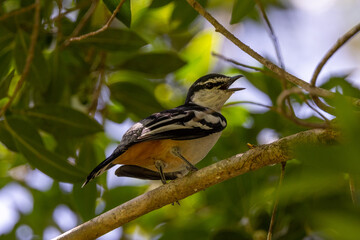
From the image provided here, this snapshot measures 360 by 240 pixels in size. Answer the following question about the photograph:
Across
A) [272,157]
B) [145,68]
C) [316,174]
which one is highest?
[316,174]

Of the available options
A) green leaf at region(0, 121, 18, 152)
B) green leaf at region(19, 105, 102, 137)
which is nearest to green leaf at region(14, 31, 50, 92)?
green leaf at region(19, 105, 102, 137)

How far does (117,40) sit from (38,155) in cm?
135

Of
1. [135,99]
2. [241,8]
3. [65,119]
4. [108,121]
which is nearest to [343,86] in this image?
[241,8]

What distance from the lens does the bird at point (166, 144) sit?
3910mm

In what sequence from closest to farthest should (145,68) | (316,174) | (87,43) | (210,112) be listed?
(316,174), (210,112), (87,43), (145,68)

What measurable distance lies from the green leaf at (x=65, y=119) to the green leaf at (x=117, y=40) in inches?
28.6

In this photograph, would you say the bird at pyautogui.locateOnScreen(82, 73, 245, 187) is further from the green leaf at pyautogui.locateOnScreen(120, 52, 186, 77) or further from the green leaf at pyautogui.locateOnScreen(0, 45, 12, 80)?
the green leaf at pyautogui.locateOnScreen(0, 45, 12, 80)

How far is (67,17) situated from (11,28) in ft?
2.60

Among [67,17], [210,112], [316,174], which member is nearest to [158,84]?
[67,17]

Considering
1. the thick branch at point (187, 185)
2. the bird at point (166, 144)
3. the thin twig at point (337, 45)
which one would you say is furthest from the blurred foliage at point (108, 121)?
the thin twig at point (337, 45)

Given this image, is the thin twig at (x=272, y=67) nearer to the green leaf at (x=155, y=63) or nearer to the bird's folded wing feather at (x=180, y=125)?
the bird's folded wing feather at (x=180, y=125)

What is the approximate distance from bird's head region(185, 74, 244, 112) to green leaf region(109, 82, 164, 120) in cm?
50

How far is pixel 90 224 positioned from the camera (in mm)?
3248

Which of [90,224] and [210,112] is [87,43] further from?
[90,224]
